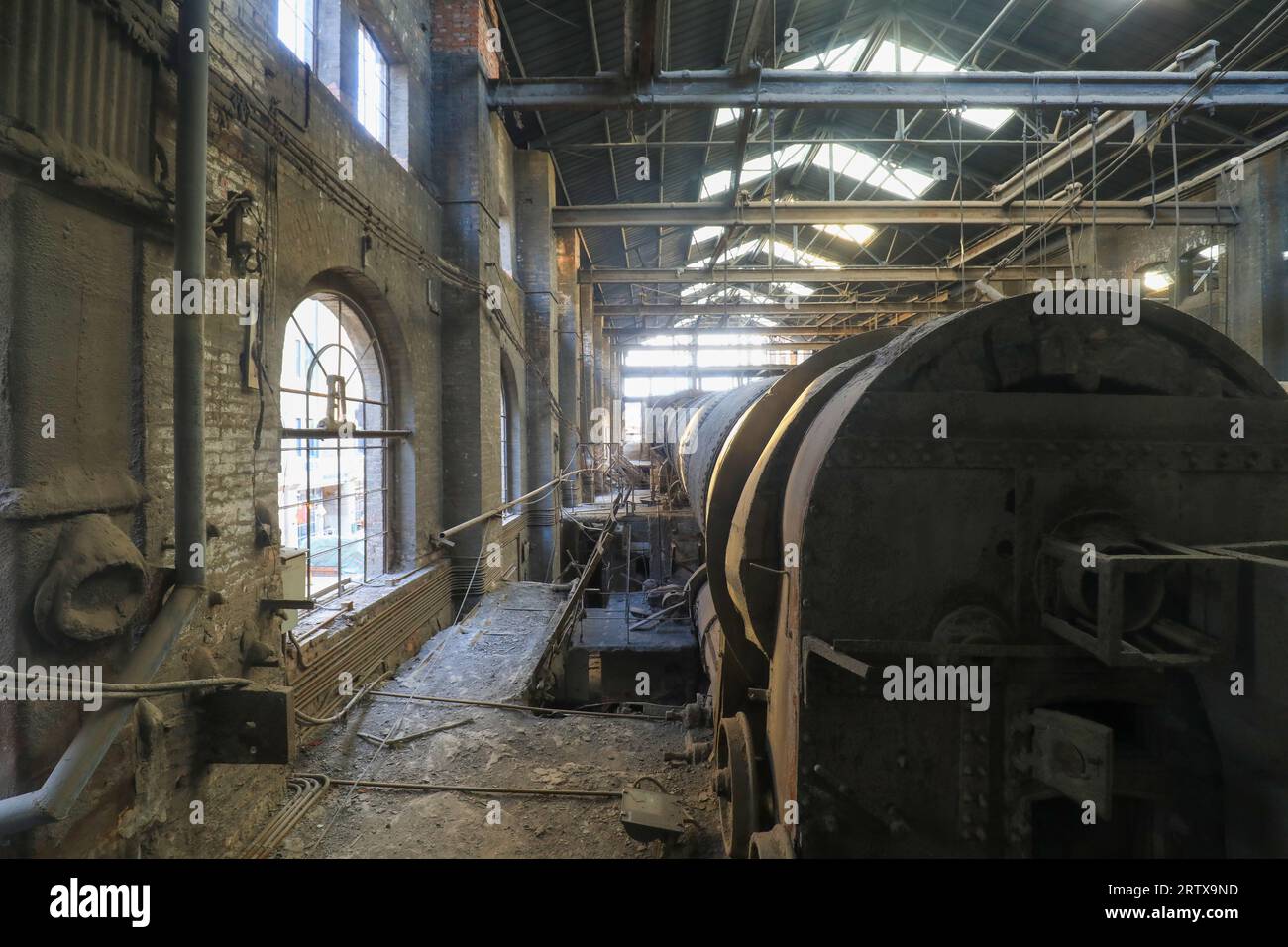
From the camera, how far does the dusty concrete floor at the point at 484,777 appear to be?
12.4ft

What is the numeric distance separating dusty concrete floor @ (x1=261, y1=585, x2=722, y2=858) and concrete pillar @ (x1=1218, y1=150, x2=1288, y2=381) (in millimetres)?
13991

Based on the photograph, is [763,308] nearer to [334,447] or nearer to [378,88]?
[378,88]

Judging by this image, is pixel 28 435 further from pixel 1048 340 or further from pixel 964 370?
pixel 1048 340

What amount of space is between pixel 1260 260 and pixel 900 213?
22.5 feet

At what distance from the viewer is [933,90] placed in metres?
7.65

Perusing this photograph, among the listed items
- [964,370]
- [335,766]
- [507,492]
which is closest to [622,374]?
[507,492]

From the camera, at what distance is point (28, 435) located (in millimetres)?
2621

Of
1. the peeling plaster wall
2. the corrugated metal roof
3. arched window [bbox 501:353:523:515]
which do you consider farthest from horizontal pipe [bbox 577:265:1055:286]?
the peeling plaster wall

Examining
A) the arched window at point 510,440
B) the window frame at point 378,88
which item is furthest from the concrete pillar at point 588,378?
the window frame at point 378,88

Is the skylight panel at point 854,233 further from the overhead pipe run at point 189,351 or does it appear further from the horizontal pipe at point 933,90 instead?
the overhead pipe run at point 189,351

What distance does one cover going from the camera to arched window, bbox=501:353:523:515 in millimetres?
11766

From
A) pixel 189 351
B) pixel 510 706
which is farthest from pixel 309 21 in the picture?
pixel 510 706

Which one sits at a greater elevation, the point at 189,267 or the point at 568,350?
the point at 568,350

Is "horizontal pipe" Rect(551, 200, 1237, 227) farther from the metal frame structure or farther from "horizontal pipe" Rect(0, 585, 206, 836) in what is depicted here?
"horizontal pipe" Rect(0, 585, 206, 836)
